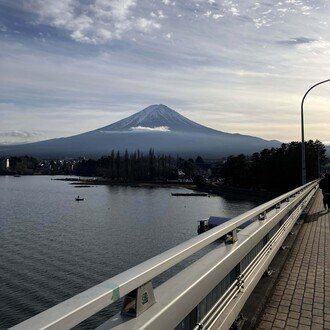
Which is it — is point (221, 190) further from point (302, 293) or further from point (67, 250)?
point (302, 293)

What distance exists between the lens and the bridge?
6.13 ft

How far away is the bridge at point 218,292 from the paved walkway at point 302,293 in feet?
0.03

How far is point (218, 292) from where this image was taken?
387 centimetres

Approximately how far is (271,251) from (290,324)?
2.29 metres

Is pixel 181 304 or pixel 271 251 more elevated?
pixel 181 304

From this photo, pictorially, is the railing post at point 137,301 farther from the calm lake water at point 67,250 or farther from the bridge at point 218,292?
the calm lake water at point 67,250

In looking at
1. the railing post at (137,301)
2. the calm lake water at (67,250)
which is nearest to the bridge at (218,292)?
the railing post at (137,301)

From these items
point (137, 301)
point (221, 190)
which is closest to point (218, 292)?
point (137, 301)

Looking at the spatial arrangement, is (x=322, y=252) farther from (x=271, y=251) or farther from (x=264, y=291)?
(x=264, y=291)

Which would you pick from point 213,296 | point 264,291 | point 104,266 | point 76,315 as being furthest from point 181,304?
point 104,266

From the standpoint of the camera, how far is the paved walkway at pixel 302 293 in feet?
14.0

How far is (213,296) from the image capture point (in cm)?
370

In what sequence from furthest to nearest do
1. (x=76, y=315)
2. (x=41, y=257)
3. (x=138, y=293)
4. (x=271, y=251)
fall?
1. (x=41, y=257)
2. (x=271, y=251)
3. (x=138, y=293)
4. (x=76, y=315)

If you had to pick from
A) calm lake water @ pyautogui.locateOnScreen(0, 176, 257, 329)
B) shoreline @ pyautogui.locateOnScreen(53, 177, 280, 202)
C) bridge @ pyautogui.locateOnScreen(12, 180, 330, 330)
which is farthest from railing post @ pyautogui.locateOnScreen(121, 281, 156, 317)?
shoreline @ pyautogui.locateOnScreen(53, 177, 280, 202)
